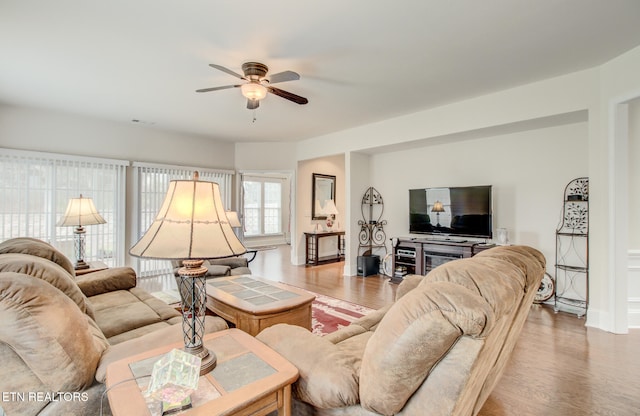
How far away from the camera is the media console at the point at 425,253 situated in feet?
14.5

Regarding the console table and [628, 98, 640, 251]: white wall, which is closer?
[628, 98, 640, 251]: white wall

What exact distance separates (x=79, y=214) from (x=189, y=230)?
3.30 metres

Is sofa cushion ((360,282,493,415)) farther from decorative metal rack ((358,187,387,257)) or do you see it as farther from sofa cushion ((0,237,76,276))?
decorative metal rack ((358,187,387,257))

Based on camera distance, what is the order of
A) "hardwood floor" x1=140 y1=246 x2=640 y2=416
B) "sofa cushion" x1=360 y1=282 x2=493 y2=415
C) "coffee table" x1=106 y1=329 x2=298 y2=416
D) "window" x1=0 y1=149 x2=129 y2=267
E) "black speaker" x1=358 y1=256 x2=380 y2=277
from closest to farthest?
"sofa cushion" x1=360 y1=282 x2=493 y2=415 < "coffee table" x1=106 y1=329 x2=298 y2=416 < "hardwood floor" x1=140 y1=246 x2=640 y2=416 < "window" x1=0 y1=149 x2=129 y2=267 < "black speaker" x1=358 y1=256 x2=380 y2=277

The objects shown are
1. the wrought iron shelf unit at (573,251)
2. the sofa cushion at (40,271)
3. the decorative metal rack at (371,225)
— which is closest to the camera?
the sofa cushion at (40,271)

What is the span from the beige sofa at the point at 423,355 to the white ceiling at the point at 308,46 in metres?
2.03

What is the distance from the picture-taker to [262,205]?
10.0 metres

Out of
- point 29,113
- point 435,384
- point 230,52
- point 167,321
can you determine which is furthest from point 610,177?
point 29,113

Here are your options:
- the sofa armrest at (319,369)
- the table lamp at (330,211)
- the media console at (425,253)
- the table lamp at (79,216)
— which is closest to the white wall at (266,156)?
the table lamp at (330,211)

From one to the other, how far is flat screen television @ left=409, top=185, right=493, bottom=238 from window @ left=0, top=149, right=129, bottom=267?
16.6ft

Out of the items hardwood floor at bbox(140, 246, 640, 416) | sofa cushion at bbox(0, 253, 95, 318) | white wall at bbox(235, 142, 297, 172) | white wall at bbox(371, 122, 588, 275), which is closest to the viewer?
sofa cushion at bbox(0, 253, 95, 318)

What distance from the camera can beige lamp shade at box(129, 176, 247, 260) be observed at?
1.21 meters

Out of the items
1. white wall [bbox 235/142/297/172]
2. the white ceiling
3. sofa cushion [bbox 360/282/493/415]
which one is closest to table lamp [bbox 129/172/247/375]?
sofa cushion [bbox 360/282/493/415]

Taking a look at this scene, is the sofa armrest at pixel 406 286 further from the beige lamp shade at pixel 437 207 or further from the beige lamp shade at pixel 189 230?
the beige lamp shade at pixel 437 207
